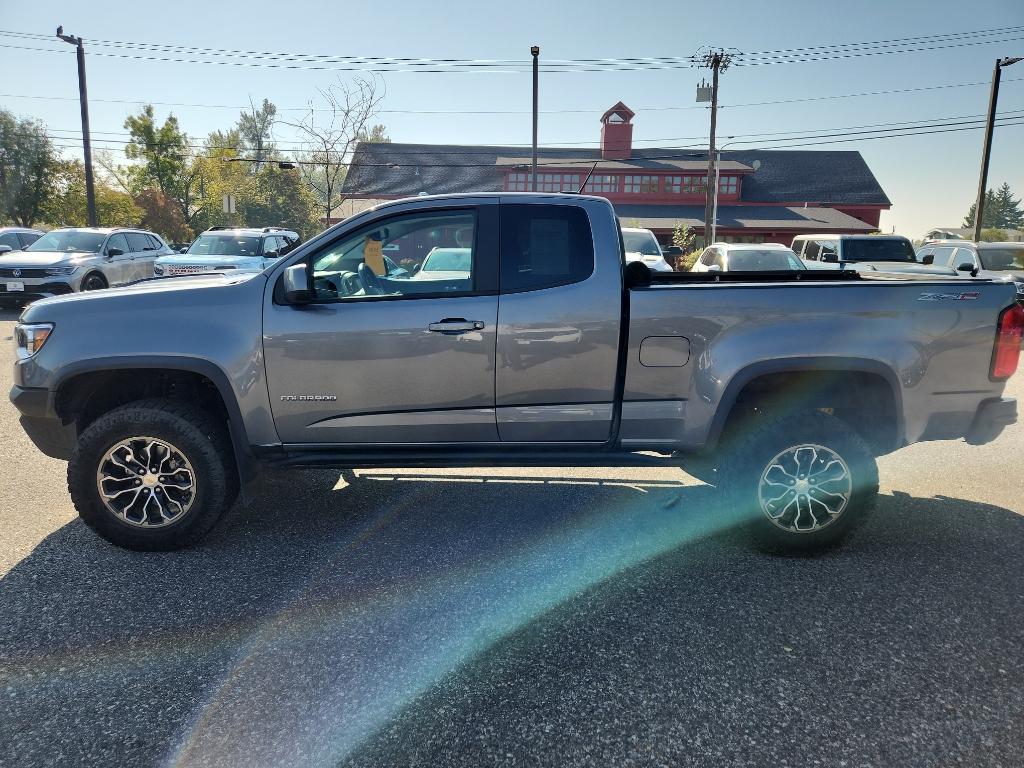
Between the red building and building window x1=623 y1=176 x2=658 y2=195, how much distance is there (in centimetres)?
6

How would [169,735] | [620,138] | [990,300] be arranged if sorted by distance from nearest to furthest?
[169,735]
[990,300]
[620,138]

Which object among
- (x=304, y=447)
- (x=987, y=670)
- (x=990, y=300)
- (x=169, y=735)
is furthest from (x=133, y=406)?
(x=990, y=300)

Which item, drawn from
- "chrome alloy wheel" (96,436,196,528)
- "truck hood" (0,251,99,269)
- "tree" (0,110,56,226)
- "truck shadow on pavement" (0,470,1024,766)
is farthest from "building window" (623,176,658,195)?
"chrome alloy wheel" (96,436,196,528)

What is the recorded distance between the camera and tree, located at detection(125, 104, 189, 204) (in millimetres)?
46531

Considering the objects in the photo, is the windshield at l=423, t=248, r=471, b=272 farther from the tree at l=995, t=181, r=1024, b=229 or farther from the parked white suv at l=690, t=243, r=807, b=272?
the tree at l=995, t=181, r=1024, b=229

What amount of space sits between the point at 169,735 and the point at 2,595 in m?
1.69

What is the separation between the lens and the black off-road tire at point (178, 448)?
3.94 m

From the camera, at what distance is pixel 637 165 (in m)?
43.5

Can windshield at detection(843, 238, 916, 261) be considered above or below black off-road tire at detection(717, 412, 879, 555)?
above

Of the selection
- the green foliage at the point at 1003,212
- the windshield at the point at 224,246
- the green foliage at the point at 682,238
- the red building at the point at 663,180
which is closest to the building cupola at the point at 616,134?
the red building at the point at 663,180

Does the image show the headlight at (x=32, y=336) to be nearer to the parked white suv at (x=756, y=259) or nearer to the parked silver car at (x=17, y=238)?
the parked white suv at (x=756, y=259)

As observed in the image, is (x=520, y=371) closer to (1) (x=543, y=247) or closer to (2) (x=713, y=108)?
(1) (x=543, y=247)

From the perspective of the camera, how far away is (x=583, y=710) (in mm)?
2715

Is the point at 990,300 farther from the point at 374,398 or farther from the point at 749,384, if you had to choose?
the point at 374,398
